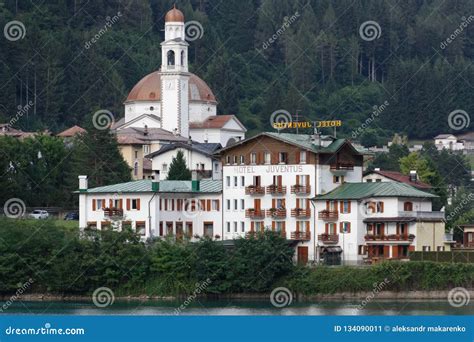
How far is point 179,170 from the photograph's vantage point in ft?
358

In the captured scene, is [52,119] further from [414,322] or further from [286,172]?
[414,322]

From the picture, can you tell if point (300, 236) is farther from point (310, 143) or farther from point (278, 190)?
point (310, 143)

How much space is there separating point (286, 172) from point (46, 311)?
2485cm

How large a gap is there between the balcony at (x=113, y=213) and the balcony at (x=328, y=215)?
34.5 ft

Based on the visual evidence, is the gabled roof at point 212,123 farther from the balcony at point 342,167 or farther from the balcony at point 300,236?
the balcony at point 300,236

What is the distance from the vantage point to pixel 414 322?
42.3 m

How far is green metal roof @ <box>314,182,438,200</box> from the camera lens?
294 ft

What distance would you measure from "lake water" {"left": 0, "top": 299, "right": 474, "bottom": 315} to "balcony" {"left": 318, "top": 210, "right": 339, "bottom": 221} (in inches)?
479

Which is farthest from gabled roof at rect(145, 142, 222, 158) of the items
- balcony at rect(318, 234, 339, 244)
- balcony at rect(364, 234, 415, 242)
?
balcony at rect(364, 234, 415, 242)

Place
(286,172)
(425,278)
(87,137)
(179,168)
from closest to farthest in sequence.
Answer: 1. (425,278)
2. (286,172)
3. (179,168)
4. (87,137)

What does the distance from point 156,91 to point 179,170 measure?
148 ft

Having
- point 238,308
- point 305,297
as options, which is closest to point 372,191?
point 305,297

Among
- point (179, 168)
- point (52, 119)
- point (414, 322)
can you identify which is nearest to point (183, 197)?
point (179, 168)

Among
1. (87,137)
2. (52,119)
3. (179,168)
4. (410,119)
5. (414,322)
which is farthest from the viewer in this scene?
(410,119)
